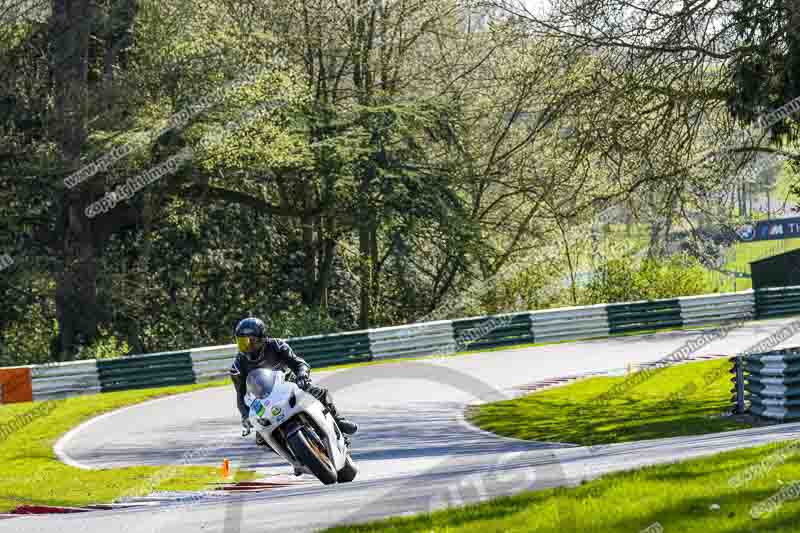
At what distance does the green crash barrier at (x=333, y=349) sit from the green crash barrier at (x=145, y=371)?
2.63 metres

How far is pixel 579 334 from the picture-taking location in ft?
104

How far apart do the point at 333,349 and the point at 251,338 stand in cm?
1752

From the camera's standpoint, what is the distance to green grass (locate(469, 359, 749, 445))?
17.1 metres

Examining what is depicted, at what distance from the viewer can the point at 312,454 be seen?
10.7m

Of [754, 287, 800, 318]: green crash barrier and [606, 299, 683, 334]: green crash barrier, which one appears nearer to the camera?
[606, 299, 683, 334]: green crash barrier

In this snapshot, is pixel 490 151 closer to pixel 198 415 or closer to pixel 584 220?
pixel 584 220

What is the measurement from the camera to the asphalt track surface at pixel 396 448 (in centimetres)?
971

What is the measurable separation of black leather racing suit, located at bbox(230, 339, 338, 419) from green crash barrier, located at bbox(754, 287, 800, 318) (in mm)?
25161

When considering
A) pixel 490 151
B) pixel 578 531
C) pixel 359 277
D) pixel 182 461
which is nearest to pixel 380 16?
pixel 490 151

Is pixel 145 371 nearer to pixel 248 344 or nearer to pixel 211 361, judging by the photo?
pixel 211 361

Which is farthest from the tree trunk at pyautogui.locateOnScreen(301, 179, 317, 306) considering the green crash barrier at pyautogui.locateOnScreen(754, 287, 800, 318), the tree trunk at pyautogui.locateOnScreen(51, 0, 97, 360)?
the green crash barrier at pyautogui.locateOnScreen(754, 287, 800, 318)

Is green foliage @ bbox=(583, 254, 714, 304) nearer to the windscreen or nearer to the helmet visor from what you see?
the helmet visor

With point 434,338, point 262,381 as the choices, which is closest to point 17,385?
point 434,338

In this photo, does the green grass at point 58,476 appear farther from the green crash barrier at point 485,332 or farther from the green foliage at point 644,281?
the green foliage at point 644,281
